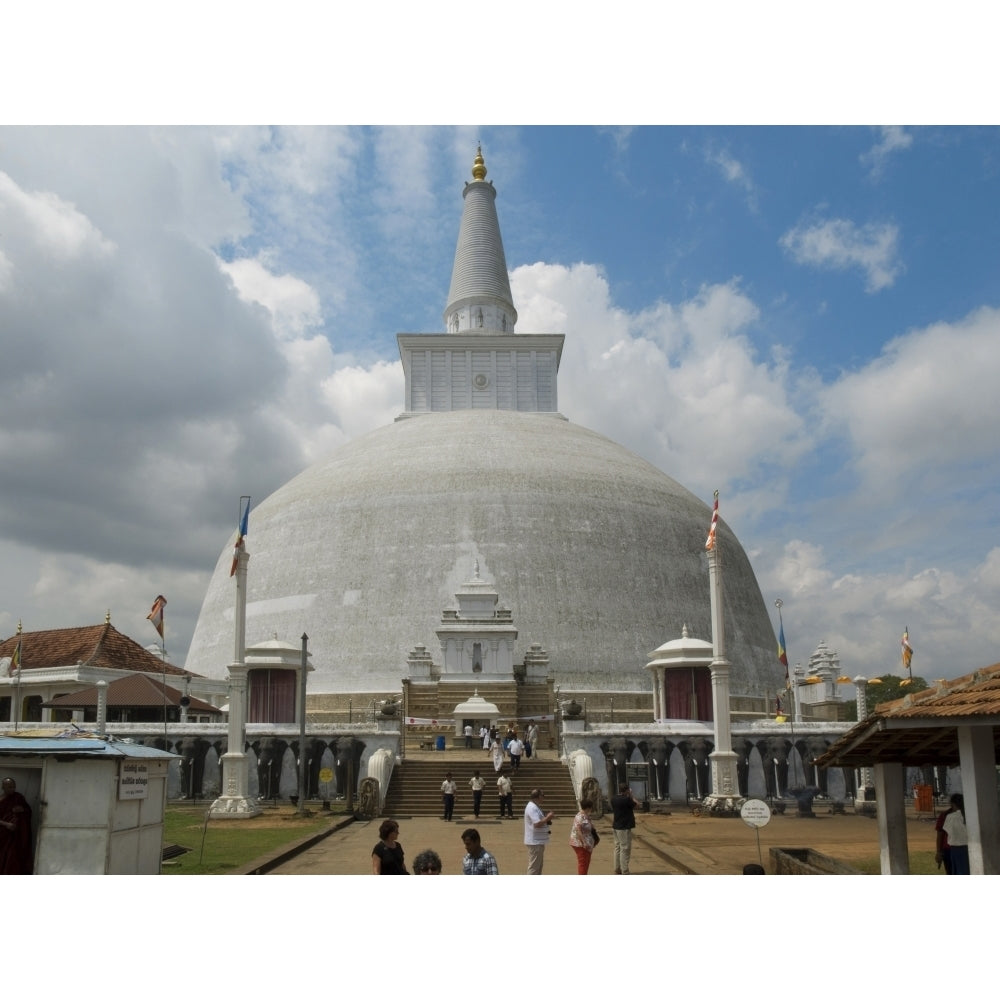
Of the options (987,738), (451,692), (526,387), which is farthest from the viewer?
(526,387)

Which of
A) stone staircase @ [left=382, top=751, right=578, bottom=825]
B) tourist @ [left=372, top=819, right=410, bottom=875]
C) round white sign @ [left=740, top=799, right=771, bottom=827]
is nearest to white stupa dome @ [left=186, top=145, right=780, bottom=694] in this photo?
stone staircase @ [left=382, top=751, right=578, bottom=825]

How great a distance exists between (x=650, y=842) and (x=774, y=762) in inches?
422

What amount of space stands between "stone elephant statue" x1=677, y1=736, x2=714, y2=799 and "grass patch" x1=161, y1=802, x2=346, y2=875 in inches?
367

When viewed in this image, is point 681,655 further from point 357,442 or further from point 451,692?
point 357,442

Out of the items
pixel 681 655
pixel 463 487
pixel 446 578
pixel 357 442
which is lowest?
pixel 681 655

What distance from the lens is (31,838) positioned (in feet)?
38.9

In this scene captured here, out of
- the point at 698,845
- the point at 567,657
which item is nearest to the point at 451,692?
the point at 567,657

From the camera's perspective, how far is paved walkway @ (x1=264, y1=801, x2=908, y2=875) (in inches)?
633

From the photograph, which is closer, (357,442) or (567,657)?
(567,657)

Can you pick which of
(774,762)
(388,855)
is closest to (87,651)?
(774,762)

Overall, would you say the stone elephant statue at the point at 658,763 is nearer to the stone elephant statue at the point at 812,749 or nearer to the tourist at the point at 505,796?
the stone elephant statue at the point at 812,749

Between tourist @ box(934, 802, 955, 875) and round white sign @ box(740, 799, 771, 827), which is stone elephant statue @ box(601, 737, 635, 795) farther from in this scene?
tourist @ box(934, 802, 955, 875)

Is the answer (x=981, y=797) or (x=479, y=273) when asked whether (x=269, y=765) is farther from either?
(x=479, y=273)

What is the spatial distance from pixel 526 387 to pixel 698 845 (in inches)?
1576
